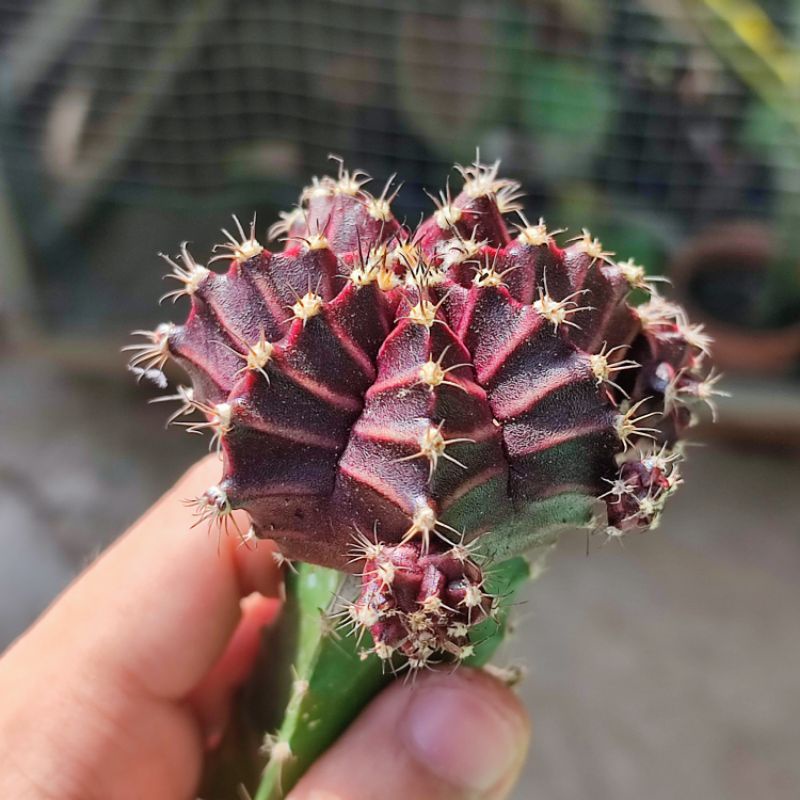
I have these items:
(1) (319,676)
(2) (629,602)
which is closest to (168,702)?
(1) (319,676)

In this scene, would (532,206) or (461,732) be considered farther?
(532,206)

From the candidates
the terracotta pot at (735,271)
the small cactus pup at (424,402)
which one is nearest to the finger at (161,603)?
the small cactus pup at (424,402)

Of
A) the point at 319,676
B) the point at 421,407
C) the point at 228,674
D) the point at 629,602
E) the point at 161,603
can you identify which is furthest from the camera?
the point at 629,602

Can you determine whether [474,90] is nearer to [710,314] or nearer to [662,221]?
[662,221]

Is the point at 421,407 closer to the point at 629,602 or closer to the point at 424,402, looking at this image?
the point at 424,402

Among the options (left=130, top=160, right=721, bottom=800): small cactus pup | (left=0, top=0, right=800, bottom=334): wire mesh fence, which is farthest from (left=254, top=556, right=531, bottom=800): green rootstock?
(left=0, top=0, right=800, bottom=334): wire mesh fence

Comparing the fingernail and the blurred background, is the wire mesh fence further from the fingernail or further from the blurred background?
the fingernail

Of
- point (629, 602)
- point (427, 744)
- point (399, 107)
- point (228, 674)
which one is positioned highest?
point (399, 107)
